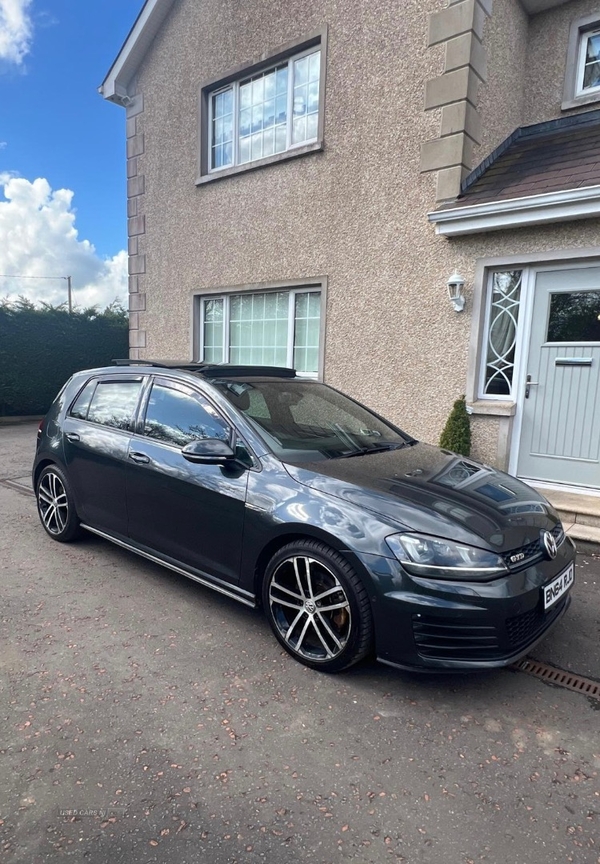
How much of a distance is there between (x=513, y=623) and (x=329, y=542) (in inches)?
36.4

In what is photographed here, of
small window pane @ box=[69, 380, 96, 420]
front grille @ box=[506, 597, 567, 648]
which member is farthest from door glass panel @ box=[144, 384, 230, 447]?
front grille @ box=[506, 597, 567, 648]

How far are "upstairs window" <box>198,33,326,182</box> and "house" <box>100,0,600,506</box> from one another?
0.03 meters

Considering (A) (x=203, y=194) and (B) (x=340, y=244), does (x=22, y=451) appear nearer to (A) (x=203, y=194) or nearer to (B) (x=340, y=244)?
(A) (x=203, y=194)

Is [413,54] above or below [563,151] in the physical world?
above

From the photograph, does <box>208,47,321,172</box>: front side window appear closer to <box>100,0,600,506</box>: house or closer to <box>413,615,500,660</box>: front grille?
<box>100,0,600,506</box>: house

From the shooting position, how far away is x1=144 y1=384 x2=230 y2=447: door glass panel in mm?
3289

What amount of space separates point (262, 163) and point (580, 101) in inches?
160

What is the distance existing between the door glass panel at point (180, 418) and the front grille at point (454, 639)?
1.57 m

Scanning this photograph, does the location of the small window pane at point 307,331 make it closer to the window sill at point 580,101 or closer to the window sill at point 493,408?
the window sill at point 493,408

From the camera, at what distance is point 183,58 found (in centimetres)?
821

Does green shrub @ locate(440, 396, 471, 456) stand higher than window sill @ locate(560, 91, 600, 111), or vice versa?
window sill @ locate(560, 91, 600, 111)

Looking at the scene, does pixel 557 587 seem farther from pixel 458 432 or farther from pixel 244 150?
pixel 244 150

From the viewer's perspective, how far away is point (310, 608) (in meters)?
2.67

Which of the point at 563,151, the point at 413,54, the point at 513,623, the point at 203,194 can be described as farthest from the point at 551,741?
the point at 203,194
